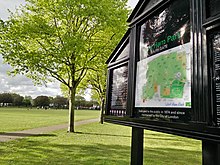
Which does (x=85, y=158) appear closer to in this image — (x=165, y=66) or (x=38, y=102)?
(x=165, y=66)

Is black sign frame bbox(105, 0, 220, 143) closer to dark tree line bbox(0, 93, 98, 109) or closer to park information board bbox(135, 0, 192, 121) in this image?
park information board bbox(135, 0, 192, 121)

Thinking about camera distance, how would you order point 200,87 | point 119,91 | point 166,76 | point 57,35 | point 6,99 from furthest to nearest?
point 6,99, point 57,35, point 119,91, point 166,76, point 200,87

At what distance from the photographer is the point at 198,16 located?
261cm

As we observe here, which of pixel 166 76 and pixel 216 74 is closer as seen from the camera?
pixel 216 74

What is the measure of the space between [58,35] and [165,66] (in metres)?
11.5

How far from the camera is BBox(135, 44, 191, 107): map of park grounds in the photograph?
2766 millimetres

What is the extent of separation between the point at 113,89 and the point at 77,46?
807cm

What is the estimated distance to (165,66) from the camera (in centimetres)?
317

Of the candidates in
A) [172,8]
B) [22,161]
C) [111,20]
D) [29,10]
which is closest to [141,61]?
[172,8]

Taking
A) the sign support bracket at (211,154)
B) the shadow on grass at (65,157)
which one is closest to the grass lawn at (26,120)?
the shadow on grass at (65,157)

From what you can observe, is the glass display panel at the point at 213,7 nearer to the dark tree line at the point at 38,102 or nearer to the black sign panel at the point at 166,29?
the black sign panel at the point at 166,29

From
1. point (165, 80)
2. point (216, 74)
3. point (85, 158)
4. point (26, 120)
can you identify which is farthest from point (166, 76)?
point (26, 120)

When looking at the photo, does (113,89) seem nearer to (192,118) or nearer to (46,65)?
(192,118)

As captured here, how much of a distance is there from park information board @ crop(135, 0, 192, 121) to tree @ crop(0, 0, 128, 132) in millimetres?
9321
